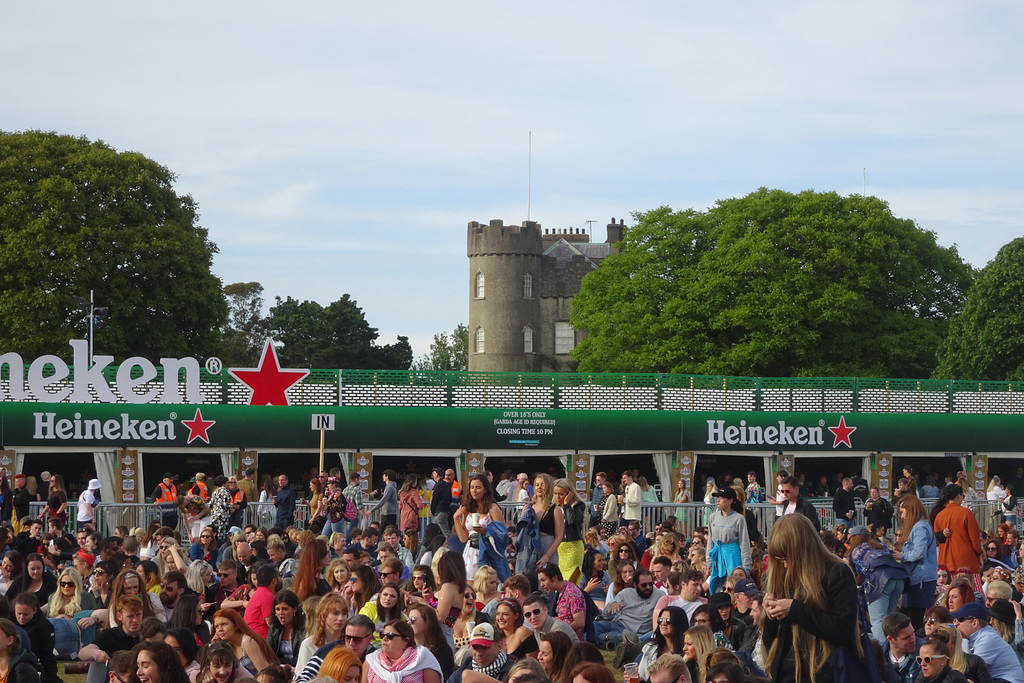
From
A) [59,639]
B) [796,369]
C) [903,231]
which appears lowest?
[59,639]

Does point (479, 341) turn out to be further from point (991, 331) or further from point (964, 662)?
point (964, 662)

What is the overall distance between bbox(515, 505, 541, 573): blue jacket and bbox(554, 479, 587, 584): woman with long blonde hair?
294 millimetres

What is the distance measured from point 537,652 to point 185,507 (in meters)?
11.7

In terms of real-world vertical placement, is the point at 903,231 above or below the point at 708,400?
above

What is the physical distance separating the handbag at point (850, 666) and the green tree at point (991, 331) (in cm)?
4300

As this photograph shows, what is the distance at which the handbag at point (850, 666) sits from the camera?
6.36 meters

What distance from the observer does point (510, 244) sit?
6819cm

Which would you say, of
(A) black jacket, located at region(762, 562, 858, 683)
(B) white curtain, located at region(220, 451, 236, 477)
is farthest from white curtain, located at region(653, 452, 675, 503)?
(A) black jacket, located at region(762, 562, 858, 683)

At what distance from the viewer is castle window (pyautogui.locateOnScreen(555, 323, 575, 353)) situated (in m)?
68.9

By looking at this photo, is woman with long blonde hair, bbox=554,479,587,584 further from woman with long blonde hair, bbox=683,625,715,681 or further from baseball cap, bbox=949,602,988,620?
baseball cap, bbox=949,602,988,620

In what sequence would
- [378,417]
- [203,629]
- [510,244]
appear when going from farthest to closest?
[510,244] → [378,417] → [203,629]

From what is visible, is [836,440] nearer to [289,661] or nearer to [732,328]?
[732,328]

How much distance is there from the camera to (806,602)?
6.31 m

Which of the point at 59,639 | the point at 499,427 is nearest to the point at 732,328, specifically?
the point at 499,427
